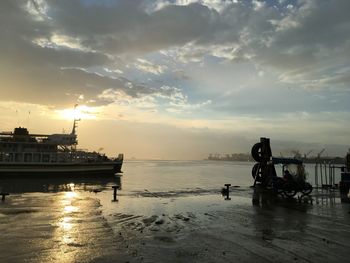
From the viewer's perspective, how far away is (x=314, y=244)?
35.6ft

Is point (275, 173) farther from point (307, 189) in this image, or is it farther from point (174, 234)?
point (174, 234)

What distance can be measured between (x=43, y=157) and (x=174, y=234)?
5317 cm

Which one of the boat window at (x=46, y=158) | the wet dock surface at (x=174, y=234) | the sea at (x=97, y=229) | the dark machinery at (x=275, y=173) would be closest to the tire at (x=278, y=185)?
the dark machinery at (x=275, y=173)

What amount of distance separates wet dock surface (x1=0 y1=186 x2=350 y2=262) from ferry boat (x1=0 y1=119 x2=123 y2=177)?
40.1 m

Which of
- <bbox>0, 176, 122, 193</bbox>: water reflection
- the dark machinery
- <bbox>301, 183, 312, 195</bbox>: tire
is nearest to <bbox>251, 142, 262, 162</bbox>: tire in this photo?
the dark machinery

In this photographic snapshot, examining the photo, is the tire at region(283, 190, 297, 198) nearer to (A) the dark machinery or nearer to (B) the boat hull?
(A) the dark machinery

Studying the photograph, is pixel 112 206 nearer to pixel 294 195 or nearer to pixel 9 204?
pixel 9 204

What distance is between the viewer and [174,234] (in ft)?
40.8

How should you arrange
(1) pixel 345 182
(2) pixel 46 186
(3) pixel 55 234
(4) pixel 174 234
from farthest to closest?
(2) pixel 46 186
(1) pixel 345 182
(4) pixel 174 234
(3) pixel 55 234

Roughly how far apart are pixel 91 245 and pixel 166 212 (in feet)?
26.0

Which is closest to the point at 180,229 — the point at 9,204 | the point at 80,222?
the point at 80,222

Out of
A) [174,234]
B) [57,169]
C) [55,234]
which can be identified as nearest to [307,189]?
[174,234]

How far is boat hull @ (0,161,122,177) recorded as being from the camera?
5616cm

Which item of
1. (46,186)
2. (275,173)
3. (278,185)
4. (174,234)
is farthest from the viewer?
(46,186)
